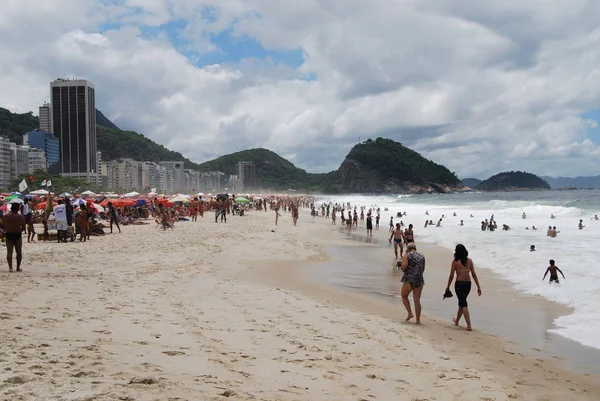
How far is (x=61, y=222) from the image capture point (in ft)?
56.3

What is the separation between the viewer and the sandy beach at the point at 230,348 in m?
4.20

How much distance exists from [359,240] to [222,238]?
8.37m

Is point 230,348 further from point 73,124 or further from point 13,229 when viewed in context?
point 73,124

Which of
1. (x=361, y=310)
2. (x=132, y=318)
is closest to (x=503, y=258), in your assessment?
(x=361, y=310)

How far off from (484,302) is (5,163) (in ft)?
391

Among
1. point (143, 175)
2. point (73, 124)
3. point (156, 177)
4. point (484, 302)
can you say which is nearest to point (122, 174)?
point (143, 175)

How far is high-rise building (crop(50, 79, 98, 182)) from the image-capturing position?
440 ft

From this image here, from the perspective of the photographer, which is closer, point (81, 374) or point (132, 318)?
point (81, 374)

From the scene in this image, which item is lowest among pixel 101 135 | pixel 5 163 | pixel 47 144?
pixel 5 163

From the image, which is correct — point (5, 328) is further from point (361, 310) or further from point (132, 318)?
point (361, 310)

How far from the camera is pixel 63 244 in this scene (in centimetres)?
1656

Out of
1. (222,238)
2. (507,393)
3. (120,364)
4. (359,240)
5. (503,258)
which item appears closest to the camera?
(120,364)

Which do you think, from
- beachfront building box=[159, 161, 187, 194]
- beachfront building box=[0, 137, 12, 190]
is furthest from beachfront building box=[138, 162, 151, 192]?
beachfront building box=[0, 137, 12, 190]

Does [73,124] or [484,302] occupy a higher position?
[73,124]
